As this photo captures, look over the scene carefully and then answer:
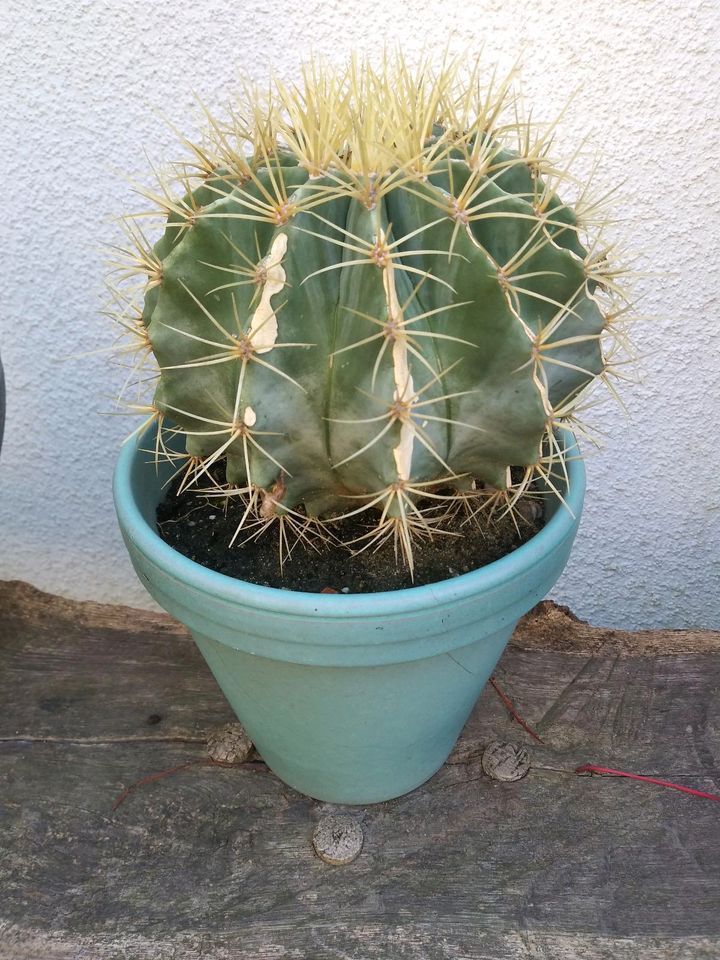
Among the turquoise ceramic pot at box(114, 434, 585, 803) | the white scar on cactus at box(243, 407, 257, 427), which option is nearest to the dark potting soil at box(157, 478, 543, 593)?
the turquoise ceramic pot at box(114, 434, 585, 803)

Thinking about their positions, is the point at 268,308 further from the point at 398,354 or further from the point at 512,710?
the point at 512,710

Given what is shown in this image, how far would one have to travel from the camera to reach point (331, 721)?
2.60 feet

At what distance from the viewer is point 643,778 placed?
91 centimetres

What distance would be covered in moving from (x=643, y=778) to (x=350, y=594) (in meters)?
0.44

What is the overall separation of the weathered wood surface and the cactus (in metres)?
0.38

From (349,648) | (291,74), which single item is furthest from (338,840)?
(291,74)

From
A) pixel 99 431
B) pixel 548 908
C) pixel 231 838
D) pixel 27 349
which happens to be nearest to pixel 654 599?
pixel 548 908

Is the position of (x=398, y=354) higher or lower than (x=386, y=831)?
higher

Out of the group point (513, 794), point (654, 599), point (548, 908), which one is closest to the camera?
point (548, 908)

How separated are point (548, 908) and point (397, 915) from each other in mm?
141

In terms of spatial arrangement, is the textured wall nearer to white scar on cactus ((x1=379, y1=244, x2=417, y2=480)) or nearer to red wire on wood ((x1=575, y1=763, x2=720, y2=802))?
red wire on wood ((x1=575, y1=763, x2=720, y2=802))

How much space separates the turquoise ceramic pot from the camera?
67 centimetres

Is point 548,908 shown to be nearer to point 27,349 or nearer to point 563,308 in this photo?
point 563,308

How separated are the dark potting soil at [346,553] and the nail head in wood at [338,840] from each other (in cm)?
29
